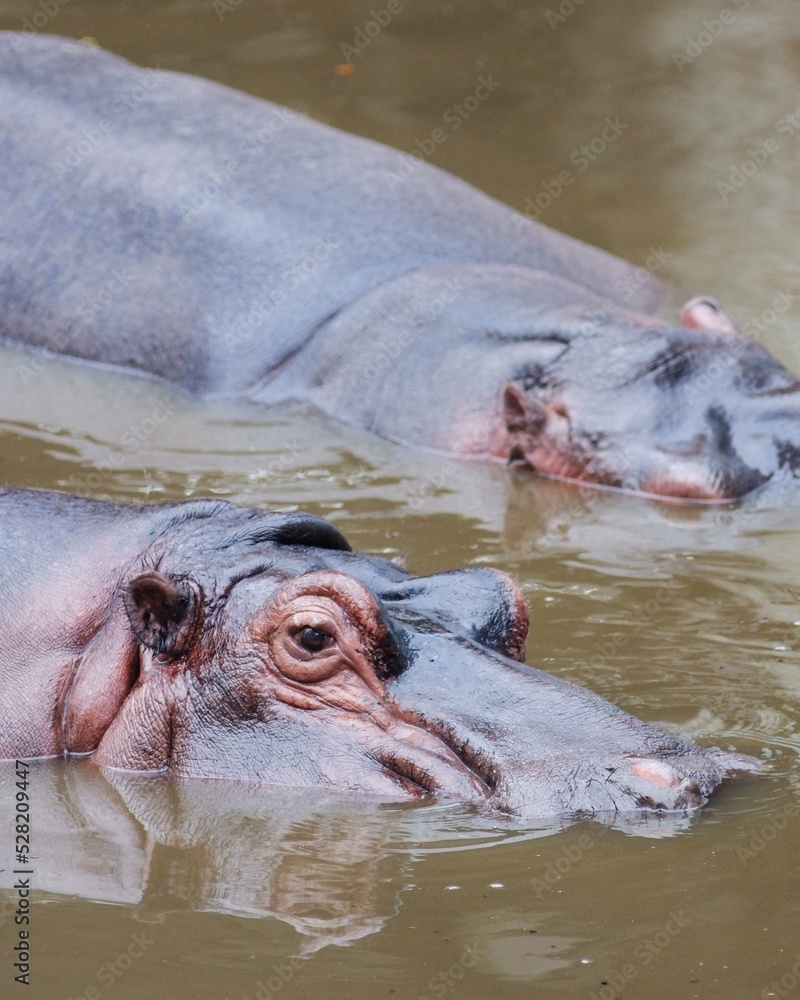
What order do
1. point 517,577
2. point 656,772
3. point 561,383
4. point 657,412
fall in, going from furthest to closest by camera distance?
point 561,383
point 657,412
point 517,577
point 656,772

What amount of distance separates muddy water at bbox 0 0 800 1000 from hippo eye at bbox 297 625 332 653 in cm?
40

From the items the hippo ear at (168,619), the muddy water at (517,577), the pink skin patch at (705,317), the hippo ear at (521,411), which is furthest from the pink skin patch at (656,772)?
the pink skin patch at (705,317)

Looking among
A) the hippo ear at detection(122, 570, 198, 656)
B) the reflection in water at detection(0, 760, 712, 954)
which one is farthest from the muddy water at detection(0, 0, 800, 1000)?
the hippo ear at detection(122, 570, 198, 656)

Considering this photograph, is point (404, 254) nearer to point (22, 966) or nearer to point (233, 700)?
point (233, 700)

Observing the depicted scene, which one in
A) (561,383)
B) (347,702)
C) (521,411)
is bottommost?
(347,702)

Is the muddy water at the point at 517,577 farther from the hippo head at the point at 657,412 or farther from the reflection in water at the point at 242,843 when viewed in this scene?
the hippo head at the point at 657,412

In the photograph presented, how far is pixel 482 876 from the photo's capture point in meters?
4.25

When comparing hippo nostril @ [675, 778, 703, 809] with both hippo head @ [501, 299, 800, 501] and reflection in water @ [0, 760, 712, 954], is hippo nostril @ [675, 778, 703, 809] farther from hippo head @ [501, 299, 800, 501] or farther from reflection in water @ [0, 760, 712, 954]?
hippo head @ [501, 299, 800, 501]

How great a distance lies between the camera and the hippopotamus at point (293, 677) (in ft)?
14.2

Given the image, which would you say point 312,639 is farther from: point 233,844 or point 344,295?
point 344,295

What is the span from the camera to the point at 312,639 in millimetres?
4449

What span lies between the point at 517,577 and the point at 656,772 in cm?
250

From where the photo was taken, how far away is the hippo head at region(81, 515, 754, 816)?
4.30 m

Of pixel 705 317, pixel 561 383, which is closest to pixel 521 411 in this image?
pixel 561 383
